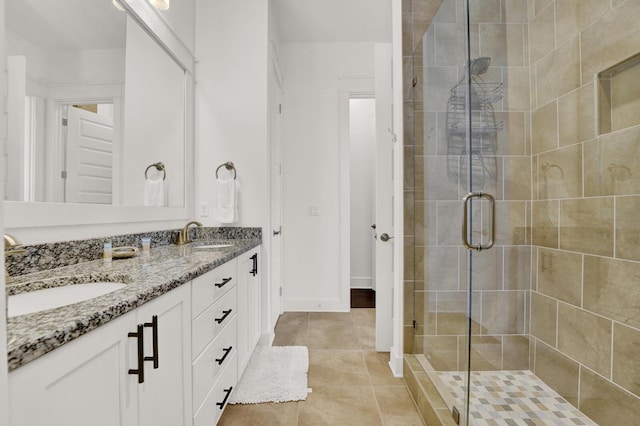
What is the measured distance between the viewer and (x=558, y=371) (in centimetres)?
161

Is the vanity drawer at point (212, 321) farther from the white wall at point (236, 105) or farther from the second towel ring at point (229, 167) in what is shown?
the second towel ring at point (229, 167)

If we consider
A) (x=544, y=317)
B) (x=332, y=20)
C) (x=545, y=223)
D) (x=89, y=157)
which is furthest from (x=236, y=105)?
(x=544, y=317)

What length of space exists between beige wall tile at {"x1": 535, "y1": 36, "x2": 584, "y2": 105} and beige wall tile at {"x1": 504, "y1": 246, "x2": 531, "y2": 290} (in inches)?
33.8

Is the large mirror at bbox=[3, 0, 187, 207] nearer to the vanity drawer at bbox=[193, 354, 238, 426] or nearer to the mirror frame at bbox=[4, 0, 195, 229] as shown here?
the mirror frame at bbox=[4, 0, 195, 229]

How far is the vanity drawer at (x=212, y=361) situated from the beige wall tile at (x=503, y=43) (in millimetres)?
1988

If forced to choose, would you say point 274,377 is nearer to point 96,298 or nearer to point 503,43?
point 96,298

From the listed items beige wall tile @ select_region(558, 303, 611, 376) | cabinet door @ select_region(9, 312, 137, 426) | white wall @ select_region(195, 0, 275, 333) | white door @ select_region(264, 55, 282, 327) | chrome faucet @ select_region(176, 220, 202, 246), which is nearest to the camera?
cabinet door @ select_region(9, 312, 137, 426)

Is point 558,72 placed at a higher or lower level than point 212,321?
higher

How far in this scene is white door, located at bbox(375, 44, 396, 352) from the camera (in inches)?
87.7

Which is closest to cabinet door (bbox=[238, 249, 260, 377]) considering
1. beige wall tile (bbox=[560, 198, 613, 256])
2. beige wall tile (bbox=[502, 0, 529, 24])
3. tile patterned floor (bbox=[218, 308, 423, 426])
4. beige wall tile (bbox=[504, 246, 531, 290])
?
tile patterned floor (bbox=[218, 308, 423, 426])

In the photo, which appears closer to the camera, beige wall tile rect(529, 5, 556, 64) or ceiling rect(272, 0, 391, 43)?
beige wall tile rect(529, 5, 556, 64)

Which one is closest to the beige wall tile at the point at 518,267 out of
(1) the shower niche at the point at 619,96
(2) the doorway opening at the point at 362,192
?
(1) the shower niche at the point at 619,96

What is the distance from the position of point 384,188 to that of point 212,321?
4.81 feet

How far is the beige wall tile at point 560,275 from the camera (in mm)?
1570
